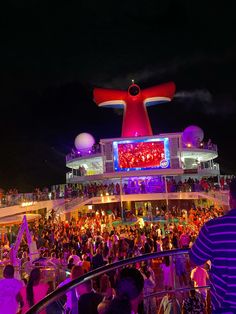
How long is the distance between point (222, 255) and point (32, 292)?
9.59 ft

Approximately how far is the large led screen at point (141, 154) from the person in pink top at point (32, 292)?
27.9 m

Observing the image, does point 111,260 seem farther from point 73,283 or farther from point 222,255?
point 222,255

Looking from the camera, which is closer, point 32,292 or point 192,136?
point 32,292

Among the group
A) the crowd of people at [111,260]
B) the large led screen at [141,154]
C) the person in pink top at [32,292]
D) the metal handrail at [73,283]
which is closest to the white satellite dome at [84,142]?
the large led screen at [141,154]

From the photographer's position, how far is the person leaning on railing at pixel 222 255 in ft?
7.18

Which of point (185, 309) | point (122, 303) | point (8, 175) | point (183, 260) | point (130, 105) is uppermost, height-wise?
point (130, 105)

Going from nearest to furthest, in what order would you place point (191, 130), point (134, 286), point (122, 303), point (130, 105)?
point (122, 303), point (134, 286), point (130, 105), point (191, 130)

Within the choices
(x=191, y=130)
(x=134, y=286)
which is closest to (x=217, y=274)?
(x=134, y=286)

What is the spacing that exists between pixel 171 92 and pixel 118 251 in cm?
3081

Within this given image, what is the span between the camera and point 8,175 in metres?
59.1

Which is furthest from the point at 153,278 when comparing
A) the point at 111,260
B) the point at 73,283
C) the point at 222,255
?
the point at 222,255

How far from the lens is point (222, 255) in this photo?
224 centimetres

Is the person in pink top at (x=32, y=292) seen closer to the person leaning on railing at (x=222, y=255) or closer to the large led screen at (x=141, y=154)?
the person leaning on railing at (x=222, y=255)

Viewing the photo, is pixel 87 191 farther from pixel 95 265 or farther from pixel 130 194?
pixel 95 265
